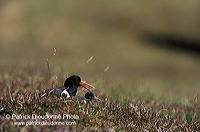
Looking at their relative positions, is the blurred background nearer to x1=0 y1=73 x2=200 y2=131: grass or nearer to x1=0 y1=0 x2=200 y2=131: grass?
x1=0 y1=0 x2=200 y2=131: grass

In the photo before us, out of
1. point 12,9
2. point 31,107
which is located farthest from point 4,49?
point 31,107

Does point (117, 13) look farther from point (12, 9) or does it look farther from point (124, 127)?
point (124, 127)

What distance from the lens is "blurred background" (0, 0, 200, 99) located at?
31.0 metres

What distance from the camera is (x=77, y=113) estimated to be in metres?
6.37

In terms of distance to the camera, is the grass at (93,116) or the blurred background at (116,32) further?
the blurred background at (116,32)

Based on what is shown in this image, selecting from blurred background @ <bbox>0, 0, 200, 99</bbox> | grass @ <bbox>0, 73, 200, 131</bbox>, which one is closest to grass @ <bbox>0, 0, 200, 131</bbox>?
blurred background @ <bbox>0, 0, 200, 99</bbox>

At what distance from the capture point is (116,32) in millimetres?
36250

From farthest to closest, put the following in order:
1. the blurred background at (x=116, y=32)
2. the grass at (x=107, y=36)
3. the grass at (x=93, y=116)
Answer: the blurred background at (x=116, y=32) < the grass at (x=107, y=36) < the grass at (x=93, y=116)

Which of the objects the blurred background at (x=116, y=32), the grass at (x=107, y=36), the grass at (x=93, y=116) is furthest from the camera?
the blurred background at (x=116, y=32)

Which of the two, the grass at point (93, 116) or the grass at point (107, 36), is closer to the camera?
the grass at point (93, 116)

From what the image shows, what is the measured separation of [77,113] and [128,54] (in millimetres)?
26576

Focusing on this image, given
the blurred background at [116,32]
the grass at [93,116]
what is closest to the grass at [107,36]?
the blurred background at [116,32]

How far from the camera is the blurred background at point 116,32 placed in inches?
1220

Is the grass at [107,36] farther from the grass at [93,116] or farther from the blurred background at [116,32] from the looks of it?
the grass at [93,116]
